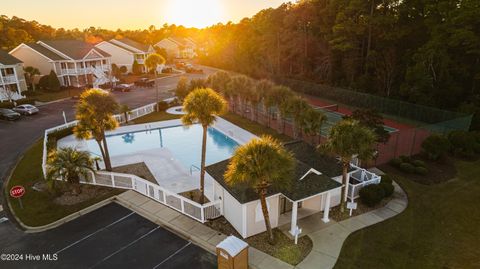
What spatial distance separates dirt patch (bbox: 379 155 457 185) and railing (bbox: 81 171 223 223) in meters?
12.9

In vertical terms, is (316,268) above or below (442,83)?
below

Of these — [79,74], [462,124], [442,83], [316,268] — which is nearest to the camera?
[316,268]

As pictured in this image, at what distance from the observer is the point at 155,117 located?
35.3 m

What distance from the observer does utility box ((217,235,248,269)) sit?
→ 37.0 ft

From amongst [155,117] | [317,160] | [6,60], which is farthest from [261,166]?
[6,60]

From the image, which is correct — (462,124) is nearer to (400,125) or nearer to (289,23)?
(400,125)

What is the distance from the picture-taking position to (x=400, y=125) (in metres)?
31.4

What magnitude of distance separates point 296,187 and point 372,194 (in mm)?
5004

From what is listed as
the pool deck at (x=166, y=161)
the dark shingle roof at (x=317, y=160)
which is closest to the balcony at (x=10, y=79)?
the pool deck at (x=166, y=161)

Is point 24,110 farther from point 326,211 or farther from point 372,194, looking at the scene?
point 372,194

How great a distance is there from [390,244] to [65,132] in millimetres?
27854

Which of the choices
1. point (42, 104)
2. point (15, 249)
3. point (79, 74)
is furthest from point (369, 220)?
point (79, 74)

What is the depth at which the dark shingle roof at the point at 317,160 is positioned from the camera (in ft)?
54.0

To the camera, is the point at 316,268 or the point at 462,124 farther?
the point at 462,124
